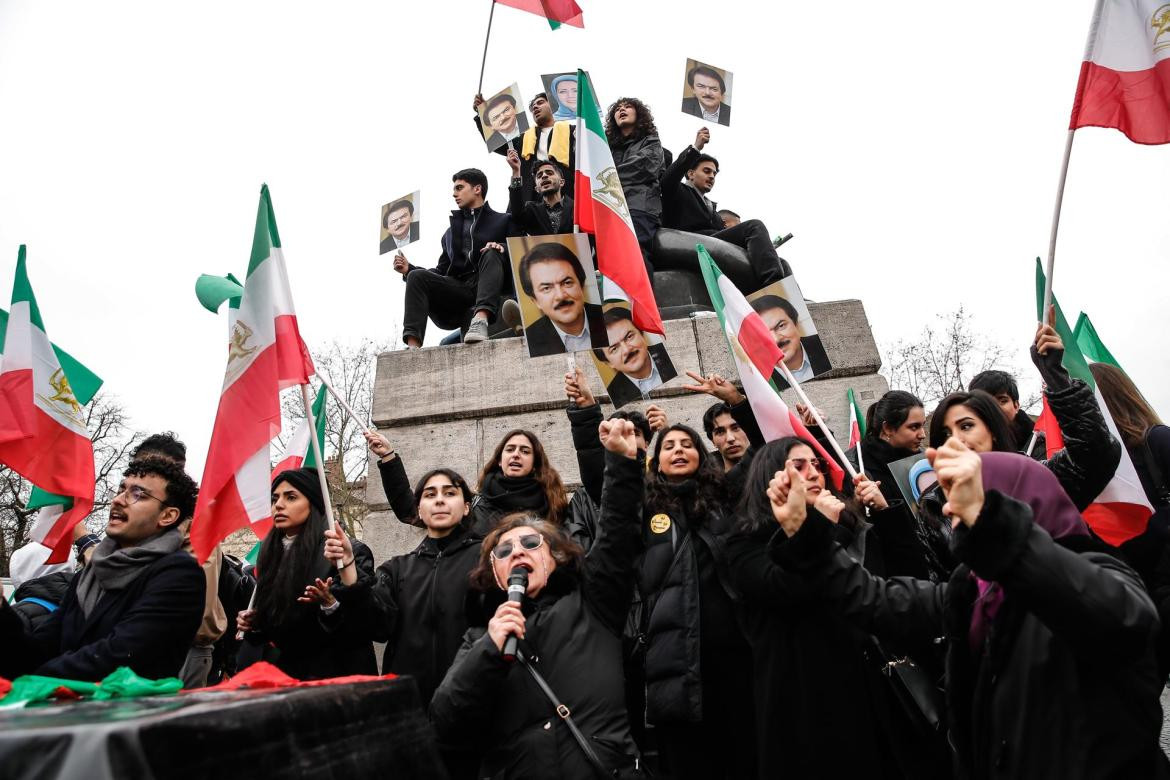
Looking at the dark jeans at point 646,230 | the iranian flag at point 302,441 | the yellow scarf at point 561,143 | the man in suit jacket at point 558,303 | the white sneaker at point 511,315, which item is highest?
the yellow scarf at point 561,143

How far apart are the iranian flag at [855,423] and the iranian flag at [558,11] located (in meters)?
3.40

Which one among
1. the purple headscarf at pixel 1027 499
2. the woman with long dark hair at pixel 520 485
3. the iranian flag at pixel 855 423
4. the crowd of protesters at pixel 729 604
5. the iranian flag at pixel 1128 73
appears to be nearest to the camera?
the crowd of protesters at pixel 729 604

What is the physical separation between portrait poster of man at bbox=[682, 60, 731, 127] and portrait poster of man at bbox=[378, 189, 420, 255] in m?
2.38

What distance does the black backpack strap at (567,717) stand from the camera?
2615mm

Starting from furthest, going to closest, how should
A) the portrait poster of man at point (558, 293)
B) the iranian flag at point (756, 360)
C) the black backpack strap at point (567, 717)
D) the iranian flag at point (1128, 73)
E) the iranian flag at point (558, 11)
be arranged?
the iranian flag at point (558, 11) < the portrait poster of man at point (558, 293) < the iranian flag at point (756, 360) < the iranian flag at point (1128, 73) < the black backpack strap at point (567, 717)

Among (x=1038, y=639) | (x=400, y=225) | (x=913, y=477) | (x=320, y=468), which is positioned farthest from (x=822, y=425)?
(x=400, y=225)

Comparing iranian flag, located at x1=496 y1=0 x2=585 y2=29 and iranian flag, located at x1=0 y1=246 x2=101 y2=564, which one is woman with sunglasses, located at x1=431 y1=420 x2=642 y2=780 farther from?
iranian flag, located at x1=496 y1=0 x2=585 y2=29

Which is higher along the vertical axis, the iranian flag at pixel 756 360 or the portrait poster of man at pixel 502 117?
the portrait poster of man at pixel 502 117

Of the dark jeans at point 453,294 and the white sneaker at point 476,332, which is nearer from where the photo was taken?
the white sneaker at point 476,332

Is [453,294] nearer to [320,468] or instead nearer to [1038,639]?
[320,468]

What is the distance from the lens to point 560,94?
26.1 feet

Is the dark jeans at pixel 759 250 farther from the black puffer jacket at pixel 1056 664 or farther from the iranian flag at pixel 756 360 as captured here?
the black puffer jacket at pixel 1056 664

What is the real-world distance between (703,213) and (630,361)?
127 inches

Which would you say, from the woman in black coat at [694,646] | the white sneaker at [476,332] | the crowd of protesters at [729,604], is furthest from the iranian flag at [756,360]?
the white sneaker at [476,332]
